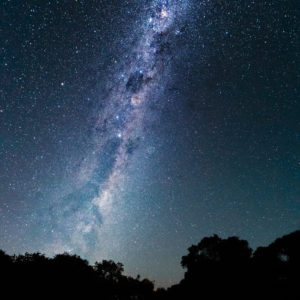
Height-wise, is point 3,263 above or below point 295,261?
above

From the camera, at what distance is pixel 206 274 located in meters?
37.3

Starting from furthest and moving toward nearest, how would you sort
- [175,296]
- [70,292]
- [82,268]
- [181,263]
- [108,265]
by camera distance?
[108,265], [181,263], [175,296], [82,268], [70,292]

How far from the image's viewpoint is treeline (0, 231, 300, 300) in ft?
89.2

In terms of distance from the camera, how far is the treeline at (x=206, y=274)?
27.2 m

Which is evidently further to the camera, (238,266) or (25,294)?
(238,266)

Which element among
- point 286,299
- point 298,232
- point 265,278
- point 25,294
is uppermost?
point 298,232

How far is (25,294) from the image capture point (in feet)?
84.9


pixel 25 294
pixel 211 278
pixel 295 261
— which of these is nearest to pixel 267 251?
pixel 295 261

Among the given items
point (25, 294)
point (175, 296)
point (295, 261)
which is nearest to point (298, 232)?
point (295, 261)

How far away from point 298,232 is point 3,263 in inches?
1247

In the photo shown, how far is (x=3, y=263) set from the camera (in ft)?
87.0

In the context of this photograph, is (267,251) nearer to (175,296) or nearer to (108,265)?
(175,296)

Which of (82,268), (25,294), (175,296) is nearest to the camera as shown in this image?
(25,294)

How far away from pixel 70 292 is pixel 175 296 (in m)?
13.2
